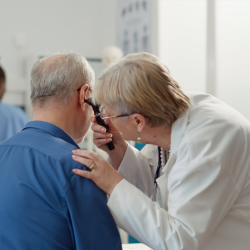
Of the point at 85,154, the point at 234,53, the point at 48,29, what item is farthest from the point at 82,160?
the point at 48,29

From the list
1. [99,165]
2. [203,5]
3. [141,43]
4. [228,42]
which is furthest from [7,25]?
[99,165]

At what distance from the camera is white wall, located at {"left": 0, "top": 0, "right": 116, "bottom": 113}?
4.53 meters

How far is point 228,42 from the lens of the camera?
220 cm

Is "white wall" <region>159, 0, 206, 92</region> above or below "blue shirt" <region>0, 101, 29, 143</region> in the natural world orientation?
above

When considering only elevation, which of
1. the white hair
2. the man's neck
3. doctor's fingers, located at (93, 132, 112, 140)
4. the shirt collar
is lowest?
doctor's fingers, located at (93, 132, 112, 140)

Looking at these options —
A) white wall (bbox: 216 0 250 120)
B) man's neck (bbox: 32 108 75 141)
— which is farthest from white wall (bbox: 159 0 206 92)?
man's neck (bbox: 32 108 75 141)

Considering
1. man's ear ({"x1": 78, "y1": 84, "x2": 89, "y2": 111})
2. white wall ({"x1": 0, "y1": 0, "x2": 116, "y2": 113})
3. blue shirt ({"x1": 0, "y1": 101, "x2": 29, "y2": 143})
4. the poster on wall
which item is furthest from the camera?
white wall ({"x1": 0, "y1": 0, "x2": 116, "y2": 113})

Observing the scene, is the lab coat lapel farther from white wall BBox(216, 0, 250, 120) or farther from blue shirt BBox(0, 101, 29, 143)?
blue shirt BBox(0, 101, 29, 143)

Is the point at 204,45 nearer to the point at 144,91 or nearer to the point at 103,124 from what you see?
the point at 103,124

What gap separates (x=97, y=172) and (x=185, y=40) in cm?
222

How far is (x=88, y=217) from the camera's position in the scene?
93 centimetres

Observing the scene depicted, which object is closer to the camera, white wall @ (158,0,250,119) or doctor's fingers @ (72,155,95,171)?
doctor's fingers @ (72,155,95,171)

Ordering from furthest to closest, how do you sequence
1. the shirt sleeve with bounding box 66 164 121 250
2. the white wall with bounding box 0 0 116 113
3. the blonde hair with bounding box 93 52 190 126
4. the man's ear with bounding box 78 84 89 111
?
the white wall with bounding box 0 0 116 113 → the man's ear with bounding box 78 84 89 111 → the blonde hair with bounding box 93 52 190 126 → the shirt sleeve with bounding box 66 164 121 250

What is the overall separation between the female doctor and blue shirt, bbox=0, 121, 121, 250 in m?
0.05
